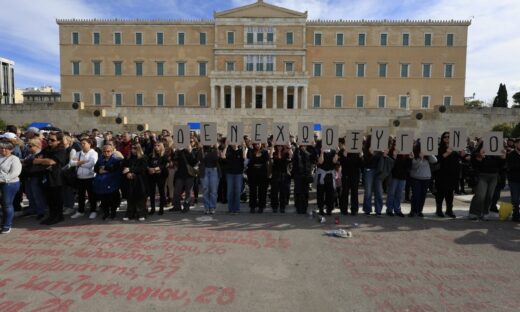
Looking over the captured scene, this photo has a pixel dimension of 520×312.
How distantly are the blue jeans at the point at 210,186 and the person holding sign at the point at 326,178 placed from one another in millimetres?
2388

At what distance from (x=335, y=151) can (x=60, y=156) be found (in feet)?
Result: 19.4

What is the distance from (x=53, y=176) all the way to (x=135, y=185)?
61.0 inches

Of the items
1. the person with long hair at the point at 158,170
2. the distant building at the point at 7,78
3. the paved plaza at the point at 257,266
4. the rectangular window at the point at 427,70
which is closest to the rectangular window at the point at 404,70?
the rectangular window at the point at 427,70

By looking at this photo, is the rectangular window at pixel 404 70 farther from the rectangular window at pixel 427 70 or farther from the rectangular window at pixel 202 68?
the rectangular window at pixel 202 68

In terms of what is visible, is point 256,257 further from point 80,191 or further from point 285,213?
point 80,191

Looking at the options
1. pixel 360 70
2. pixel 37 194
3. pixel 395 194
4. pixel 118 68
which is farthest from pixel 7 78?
pixel 395 194

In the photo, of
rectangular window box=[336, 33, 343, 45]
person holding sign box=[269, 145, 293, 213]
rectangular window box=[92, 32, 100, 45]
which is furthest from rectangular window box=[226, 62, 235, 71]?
person holding sign box=[269, 145, 293, 213]

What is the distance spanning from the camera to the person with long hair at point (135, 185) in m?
7.10

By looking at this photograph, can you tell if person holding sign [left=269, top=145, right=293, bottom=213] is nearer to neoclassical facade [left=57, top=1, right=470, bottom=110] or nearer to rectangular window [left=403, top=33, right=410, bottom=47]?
neoclassical facade [left=57, top=1, right=470, bottom=110]

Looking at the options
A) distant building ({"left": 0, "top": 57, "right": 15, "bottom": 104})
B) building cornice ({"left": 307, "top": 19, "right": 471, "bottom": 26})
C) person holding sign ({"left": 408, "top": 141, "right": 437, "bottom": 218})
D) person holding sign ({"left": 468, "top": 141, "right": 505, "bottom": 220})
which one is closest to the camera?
person holding sign ({"left": 468, "top": 141, "right": 505, "bottom": 220})

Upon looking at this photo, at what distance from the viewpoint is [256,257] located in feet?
16.4

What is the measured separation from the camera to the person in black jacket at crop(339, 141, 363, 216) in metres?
7.68

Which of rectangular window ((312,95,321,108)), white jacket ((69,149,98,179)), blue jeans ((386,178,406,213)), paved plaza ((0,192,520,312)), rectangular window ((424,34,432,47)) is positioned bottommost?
paved plaza ((0,192,520,312))

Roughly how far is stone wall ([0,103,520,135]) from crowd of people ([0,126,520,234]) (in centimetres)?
2149
